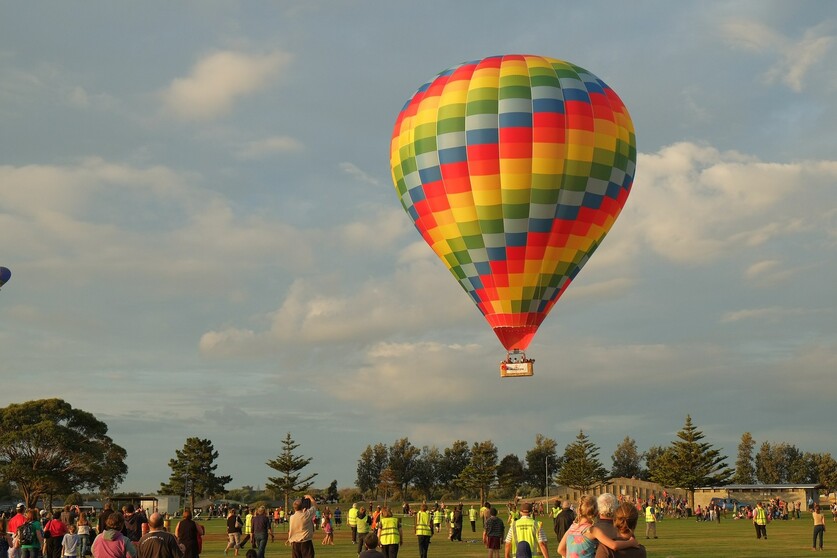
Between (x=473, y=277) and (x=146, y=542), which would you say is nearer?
(x=146, y=542)

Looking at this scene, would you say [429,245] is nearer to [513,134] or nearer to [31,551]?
[513,134]

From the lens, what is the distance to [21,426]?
74500 mm

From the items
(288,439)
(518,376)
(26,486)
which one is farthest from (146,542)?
(288,439)

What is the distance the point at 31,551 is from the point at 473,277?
55.1 ft

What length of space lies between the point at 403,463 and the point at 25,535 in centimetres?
11838

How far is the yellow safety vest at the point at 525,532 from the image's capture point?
15.4 meters

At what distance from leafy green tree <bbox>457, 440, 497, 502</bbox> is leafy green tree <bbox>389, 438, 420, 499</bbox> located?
20388mm

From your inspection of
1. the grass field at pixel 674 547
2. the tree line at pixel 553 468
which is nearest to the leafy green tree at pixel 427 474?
the tree line at pixel 553 468

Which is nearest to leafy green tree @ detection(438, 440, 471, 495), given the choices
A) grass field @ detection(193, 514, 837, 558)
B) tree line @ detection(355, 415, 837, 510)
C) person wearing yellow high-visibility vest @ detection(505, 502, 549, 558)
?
tree line @ detection(355, 415, 837, 510)

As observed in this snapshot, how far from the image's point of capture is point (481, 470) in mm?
111375

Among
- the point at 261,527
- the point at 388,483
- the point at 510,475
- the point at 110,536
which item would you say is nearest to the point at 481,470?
the point at 510,475

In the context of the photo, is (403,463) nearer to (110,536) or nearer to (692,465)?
(692,465)

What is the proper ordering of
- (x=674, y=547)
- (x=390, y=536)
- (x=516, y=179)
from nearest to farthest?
1. (x=390, y=536)
2. (x=516, y=179)
3. (x=674, y=547)

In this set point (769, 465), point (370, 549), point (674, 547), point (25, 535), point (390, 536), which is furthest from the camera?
point (769, 465)
